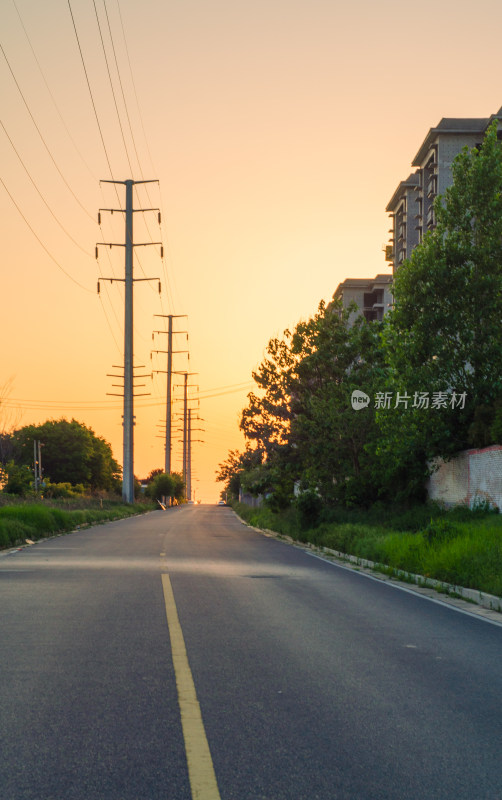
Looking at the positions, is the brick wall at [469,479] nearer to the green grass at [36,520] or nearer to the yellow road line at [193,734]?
the green grass at [36,520]

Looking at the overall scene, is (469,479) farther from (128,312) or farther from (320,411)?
(128,312)

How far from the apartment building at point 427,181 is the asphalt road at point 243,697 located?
61901 mm

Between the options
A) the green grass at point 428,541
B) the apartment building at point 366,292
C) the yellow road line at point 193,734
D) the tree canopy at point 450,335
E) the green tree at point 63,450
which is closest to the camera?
the yellow road line at point 193,734

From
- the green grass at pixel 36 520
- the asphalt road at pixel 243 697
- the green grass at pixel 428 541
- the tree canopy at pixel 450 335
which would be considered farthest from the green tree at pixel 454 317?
the asphalt road at pixel 243 697

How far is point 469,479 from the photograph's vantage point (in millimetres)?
26500

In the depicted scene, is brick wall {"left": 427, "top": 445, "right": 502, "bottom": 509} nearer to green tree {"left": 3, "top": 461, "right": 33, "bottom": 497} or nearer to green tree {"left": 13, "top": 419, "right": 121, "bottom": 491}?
green tree {"left": 3, "top": 461, "right": 33, "bottom": 497}

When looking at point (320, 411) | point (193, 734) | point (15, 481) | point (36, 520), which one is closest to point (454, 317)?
point (320, 411)

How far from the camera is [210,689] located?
7.15 meters

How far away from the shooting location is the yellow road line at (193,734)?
470 cm

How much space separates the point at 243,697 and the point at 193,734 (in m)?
1.21

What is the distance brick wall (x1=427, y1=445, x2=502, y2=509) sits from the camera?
24.0 m

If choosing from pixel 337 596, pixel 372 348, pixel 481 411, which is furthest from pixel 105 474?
pixel 337 596

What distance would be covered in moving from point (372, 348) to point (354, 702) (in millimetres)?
29943

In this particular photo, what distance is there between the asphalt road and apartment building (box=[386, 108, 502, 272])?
61.9 metres
